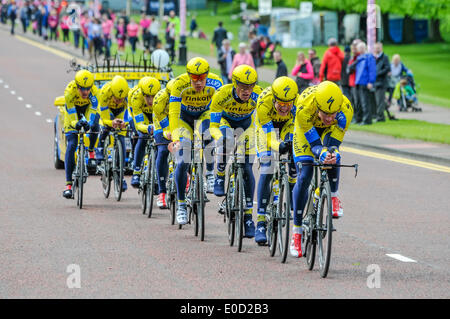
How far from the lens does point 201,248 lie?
1219 cm

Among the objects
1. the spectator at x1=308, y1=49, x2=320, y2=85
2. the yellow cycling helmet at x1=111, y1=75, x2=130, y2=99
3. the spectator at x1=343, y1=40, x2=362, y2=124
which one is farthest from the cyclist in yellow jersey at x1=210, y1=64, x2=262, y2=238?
the spectator at x1=308, y1=49, x2=320, y2=85

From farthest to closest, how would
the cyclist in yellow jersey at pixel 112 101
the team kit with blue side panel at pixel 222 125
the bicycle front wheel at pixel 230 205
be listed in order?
the cyclist in yellow jersey at pixel 112 101 < the bicycle front wheel at pixel 230 205 < the team kit with blue side panel at pixel 222 125

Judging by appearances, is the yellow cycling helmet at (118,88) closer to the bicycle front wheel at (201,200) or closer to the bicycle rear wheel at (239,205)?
the bicycle front wheel at (201,200)

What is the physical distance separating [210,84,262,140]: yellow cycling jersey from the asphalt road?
1314mm

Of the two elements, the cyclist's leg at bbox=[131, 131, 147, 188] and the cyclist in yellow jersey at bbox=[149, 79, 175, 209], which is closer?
the cyclist in yellow jersey at bbox=[149, 79, 175, 209]

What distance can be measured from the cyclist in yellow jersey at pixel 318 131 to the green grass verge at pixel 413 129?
1344 centimetres

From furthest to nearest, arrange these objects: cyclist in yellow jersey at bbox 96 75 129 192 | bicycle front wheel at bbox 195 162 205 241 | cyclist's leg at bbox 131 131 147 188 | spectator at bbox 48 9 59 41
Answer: spectator at bbox 48 9 59 41 < cyclist in yellow jersey at bbox 96 75 129 192 < cyclist's leg at bbox 131 131 147 188 < bicycle front wheel at bbox 195 162 205 241

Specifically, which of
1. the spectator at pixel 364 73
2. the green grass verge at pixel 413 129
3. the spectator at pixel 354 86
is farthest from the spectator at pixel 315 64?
the spectator at pixel 364 73

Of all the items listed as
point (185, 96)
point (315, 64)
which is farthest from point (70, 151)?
point (315, 64)

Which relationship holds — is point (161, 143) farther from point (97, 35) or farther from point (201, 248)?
point (97, 35)

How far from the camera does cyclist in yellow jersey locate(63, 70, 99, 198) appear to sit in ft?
52.4

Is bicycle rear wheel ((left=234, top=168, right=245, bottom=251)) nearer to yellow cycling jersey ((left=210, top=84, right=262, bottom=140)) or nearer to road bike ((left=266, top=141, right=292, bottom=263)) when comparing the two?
road bike ((left=266, top=141, right=292, bottom=263))

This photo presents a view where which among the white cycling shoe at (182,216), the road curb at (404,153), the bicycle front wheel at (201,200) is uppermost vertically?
the bicycle front wheel at (201,200)

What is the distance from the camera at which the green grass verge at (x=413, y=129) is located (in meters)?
24.7
